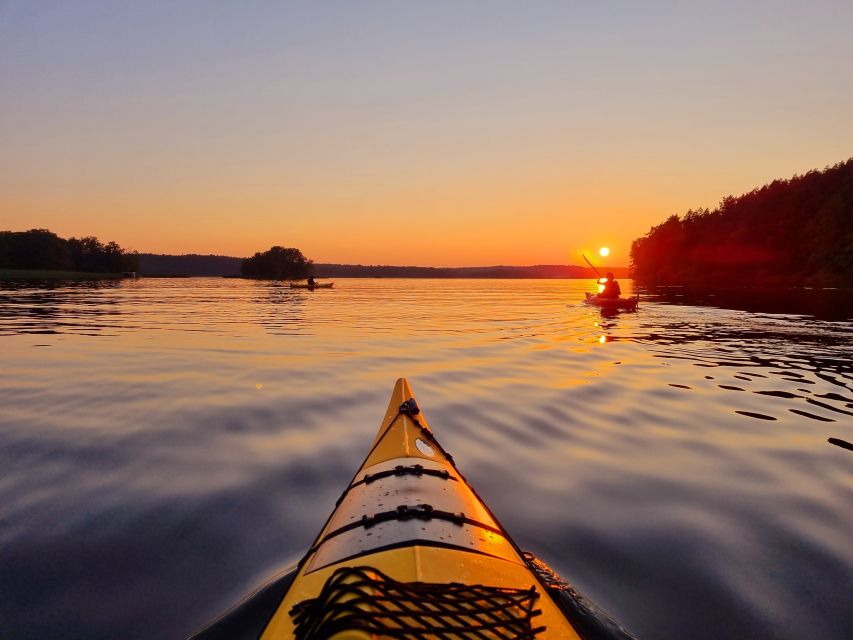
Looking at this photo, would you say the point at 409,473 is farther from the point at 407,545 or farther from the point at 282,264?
the point at 282,264

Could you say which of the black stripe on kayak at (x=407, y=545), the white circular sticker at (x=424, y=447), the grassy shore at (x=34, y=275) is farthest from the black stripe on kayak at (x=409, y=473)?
the grassy shore at (x=34, y=275)

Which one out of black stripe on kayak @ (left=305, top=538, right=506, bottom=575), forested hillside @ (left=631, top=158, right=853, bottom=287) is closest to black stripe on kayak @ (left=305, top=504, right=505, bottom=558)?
black stripe on kayak @ (left=305, top=538, right=506, bottom=575)

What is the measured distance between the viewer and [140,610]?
3.72m

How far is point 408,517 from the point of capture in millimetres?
3092

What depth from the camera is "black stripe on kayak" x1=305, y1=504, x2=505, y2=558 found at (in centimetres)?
310

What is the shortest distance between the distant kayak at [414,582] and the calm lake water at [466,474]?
0.42m

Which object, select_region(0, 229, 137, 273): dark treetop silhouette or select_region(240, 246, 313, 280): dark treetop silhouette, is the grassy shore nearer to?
select_region(0, 229, 137, 273): dark treetop silhouette

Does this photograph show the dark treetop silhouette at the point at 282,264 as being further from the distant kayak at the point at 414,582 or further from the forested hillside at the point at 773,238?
the distant kayak at the point at 414,582

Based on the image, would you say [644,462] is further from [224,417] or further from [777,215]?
[777,215]

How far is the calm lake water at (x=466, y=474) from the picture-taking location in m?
3.87

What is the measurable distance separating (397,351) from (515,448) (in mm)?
8893

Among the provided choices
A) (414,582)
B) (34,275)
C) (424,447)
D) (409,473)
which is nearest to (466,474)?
(424,447)

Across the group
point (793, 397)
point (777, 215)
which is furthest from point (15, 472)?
point (777, 215)

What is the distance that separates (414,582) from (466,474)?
3.88 meters
